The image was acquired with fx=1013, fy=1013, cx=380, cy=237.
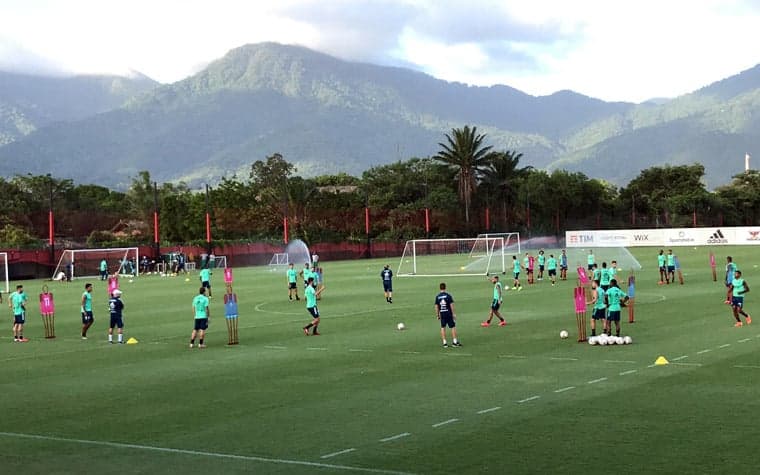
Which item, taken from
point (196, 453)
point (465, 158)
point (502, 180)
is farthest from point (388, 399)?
point (502, 180)

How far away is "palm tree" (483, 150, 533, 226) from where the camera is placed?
14712 centimetres

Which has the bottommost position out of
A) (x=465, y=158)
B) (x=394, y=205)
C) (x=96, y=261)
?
(x=96, y=261)

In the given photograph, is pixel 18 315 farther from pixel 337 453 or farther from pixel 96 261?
pixel 96 261

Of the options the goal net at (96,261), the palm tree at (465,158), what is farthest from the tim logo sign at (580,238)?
the goal net at (96,261)

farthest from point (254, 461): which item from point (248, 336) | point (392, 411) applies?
point (248, 336)

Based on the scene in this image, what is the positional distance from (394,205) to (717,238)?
1850 inches

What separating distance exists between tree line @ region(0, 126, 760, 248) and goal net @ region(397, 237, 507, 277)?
20793mm

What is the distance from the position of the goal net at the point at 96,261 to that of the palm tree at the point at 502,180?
228 feet

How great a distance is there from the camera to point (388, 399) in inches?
746

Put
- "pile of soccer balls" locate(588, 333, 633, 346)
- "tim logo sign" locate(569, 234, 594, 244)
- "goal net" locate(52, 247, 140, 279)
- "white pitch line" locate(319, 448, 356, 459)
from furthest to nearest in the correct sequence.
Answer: "tim logo sign" locate(569, 234, 594, 244) < "goal net" locate(52, 247, 140, 279) < "pile of soccer balls" locate(588, 333, 633, 346) < "white pitch line" locate(319, 448, 356, 459)

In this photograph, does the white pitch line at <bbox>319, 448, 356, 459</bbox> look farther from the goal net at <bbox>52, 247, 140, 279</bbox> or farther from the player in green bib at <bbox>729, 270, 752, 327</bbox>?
the goal net at <bbox>52, 247, 140, 279</bbox>

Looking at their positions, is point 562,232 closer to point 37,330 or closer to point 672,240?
point 672,240

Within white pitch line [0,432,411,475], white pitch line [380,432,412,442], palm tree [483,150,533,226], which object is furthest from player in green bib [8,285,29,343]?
palm tree [483,150,533,226]

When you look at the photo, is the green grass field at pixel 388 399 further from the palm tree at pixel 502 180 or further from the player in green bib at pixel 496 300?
the palm tree at pixel 502 180
